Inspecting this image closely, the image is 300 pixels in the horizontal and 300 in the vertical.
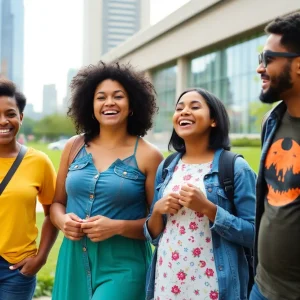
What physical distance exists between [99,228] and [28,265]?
0.63 m

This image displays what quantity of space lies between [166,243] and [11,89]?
157 centimetres

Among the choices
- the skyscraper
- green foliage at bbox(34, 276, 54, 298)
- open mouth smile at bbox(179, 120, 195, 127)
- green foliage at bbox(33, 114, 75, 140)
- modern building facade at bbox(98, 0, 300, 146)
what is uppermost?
the skyscraper

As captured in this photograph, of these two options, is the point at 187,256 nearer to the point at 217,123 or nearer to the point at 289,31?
the point at 217,123

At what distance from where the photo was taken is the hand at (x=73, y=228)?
9.80 ft

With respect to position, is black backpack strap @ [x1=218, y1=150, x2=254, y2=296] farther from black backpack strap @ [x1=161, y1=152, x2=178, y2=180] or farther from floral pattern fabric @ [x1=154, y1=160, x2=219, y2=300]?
black backpack strap @ [x1=161, y1=152, x2=178, y2=180]

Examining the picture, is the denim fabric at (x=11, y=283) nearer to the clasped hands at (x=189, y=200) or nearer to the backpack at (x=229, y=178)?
the clasped hands at (x=189, y=200)

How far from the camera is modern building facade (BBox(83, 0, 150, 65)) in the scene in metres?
93.4

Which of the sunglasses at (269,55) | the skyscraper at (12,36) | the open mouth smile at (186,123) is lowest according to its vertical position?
the open mouth smile at (186,123)

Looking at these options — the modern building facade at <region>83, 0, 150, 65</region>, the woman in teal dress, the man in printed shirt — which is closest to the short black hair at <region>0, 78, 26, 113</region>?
the woman in teal dress

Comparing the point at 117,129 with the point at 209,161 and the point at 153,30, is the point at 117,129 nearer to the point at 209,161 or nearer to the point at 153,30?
the point at 209,161

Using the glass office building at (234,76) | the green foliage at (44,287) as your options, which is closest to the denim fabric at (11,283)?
the green foliage at (44,287)

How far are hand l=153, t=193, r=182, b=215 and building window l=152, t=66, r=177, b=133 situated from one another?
107ft

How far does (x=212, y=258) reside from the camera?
8.81ft

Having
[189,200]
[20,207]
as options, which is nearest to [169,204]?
[189,200]
